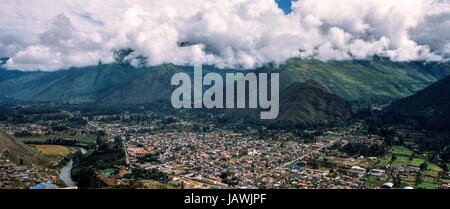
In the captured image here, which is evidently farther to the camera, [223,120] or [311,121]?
[223,120]

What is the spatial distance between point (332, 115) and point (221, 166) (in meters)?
56.4

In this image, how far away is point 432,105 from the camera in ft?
280

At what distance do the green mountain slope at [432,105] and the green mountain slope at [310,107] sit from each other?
18701 millimetres

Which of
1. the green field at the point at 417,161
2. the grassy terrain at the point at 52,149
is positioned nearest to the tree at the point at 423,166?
the green field at the point at 417,161

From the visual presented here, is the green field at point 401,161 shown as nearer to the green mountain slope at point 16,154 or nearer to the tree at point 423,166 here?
the tree at point 423,166

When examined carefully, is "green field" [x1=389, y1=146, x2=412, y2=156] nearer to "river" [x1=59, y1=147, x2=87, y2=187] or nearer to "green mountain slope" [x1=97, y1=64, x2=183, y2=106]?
"river" [x1=59, y1=147, x2=87, y2=187]

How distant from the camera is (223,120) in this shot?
97.4 meters

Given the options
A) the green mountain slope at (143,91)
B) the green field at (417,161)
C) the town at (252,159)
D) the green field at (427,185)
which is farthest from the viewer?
the green mountain slope at (143,91)

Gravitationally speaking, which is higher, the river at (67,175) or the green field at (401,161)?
the green field at (401,161)

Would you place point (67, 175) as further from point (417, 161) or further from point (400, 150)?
point (400, 150)
